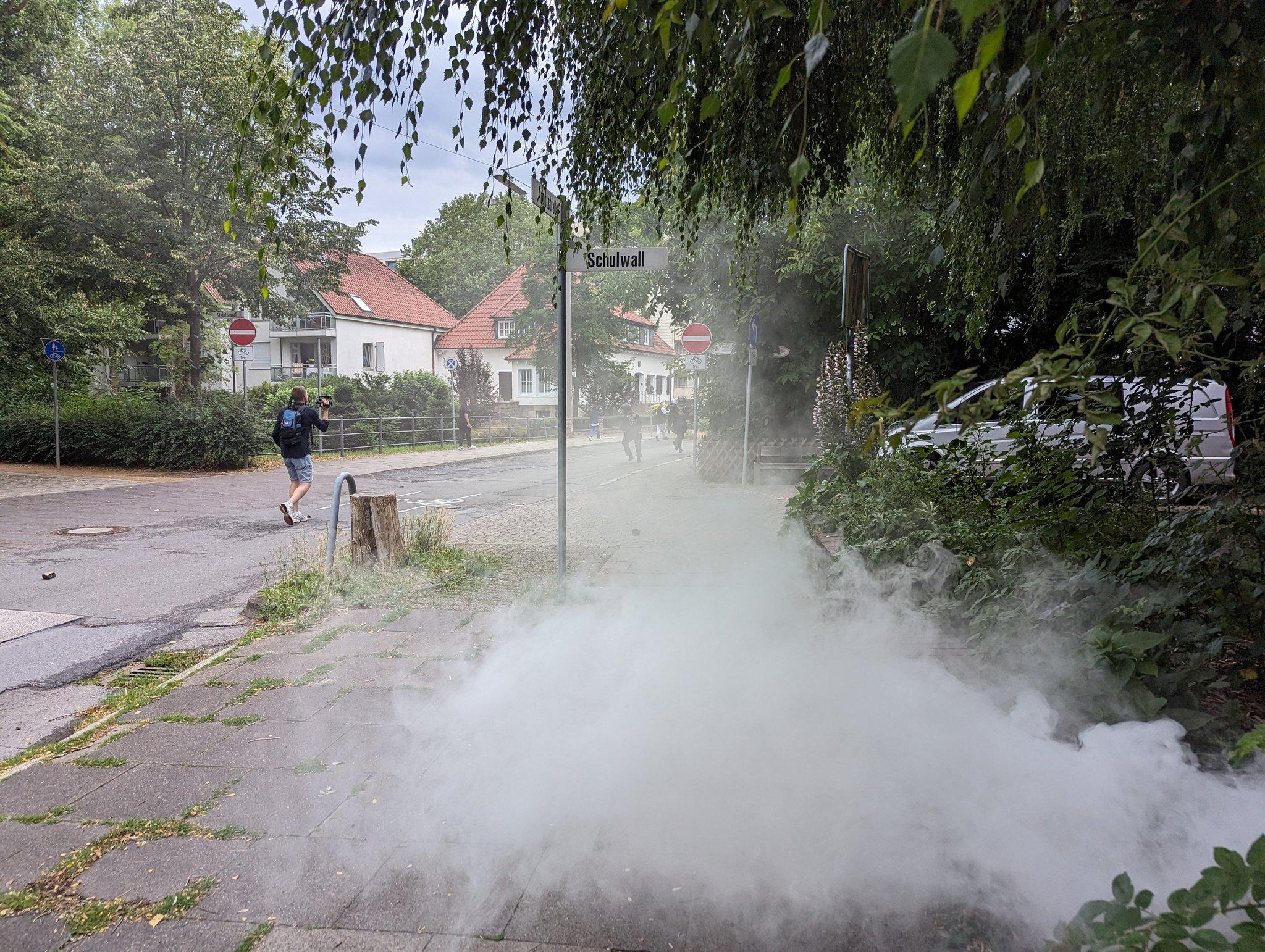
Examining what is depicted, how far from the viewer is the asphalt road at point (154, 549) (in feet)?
17.0

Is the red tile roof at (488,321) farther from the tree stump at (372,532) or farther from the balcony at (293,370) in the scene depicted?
the tree stump at (372,532)

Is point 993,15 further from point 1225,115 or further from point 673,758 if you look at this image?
point 673,758

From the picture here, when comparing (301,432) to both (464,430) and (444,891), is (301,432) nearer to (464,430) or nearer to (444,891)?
(444,891)

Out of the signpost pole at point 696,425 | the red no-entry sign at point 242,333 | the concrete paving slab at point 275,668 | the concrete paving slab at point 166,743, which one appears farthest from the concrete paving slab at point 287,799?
the red no-entry sign at point 242,333

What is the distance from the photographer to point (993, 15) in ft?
5.78

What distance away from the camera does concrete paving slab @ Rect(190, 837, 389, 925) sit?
2133mm

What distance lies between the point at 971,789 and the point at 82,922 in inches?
94.6

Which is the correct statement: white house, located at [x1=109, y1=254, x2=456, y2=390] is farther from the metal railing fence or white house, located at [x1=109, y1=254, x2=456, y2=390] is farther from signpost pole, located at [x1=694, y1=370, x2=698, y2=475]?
signpost pole, located at [x1=694, y1=370, x2=698, y2=475]

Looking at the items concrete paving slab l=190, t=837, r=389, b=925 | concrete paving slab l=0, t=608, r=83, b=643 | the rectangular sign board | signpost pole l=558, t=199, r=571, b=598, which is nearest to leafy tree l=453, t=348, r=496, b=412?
concrete paving slab l=0, t=608, r=83, b=643

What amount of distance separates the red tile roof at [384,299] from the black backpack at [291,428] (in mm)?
29746

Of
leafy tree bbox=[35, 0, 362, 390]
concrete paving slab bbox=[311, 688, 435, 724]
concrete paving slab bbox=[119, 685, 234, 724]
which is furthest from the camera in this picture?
leafy tree bbox=[35, 0, 362, 390]

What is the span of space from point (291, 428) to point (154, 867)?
8486 millimetres

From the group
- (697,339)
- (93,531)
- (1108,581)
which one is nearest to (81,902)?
(1108,581)

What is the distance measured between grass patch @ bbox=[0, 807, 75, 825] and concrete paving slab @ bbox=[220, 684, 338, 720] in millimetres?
845
